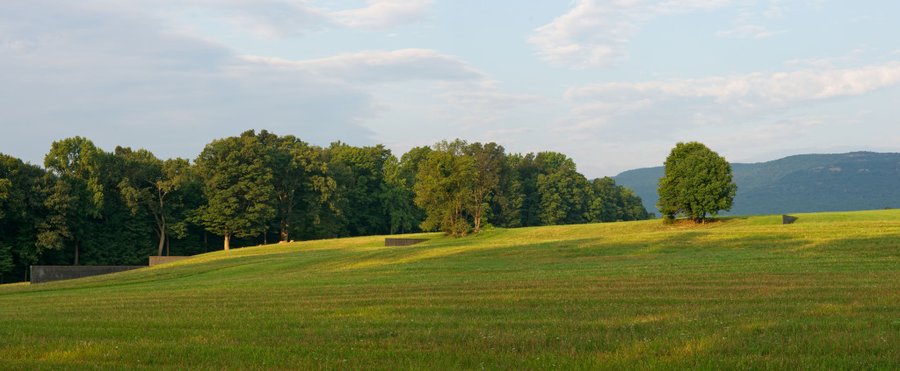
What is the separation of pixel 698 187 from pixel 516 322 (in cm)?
5459

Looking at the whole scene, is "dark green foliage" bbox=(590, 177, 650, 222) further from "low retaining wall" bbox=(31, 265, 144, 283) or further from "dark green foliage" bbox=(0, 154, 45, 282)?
"low retaining wall" bbox=(31, 265, 144, 283)

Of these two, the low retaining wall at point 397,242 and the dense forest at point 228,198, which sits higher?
the dense forest at point 228,198

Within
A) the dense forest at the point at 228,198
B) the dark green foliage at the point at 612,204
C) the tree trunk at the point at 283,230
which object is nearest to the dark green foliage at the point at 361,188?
the dense forest at the point at 228,198

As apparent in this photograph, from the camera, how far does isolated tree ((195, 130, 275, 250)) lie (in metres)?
85.4

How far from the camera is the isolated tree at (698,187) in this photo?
64.4 meters

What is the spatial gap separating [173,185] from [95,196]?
358 inches

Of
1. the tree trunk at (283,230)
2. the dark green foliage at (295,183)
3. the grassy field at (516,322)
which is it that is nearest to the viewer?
the grassy field at (516,322)

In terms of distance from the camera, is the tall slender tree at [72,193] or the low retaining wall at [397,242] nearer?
the low retaining wall at [397,242]

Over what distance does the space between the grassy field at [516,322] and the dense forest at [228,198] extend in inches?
1889

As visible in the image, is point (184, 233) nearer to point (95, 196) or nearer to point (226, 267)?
point (95, 196)

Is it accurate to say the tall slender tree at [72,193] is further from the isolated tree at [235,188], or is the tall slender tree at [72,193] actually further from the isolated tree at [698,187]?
the isolated tree at [698,187]

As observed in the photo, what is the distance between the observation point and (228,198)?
85312mm

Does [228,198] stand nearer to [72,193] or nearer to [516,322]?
[72,193]

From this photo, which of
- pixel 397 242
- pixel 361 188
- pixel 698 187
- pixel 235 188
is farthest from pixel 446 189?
pixel 361 188
